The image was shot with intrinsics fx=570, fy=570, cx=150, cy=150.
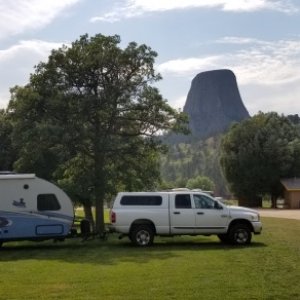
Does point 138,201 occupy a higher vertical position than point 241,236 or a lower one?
higher

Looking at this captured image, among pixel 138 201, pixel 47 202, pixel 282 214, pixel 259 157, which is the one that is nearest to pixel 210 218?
pixel 138 201

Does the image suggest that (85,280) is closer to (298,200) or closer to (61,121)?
(61,121)

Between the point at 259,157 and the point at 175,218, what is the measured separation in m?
47.3

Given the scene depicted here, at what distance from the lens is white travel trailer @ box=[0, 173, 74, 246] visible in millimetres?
19656

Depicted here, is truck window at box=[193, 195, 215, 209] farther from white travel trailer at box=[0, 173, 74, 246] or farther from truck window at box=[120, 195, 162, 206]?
white travel trailer at box=[0, 173, 74, 246]

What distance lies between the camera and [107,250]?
18.7 meters

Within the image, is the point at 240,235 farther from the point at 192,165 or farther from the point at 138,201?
the point at 192,165

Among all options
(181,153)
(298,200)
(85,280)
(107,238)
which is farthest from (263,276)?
(181,153)

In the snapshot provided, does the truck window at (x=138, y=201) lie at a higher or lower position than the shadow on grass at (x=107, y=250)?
higher

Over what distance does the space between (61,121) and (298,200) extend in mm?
41767

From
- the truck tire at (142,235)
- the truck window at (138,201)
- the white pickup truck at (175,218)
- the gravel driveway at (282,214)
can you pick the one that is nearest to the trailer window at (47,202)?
the white pickup truck at (175,218)

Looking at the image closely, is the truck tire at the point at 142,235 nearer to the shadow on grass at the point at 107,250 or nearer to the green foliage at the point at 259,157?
the shadow on grass at the point at 107,250

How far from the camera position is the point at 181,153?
158 metres

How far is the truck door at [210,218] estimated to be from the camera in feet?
65.4
